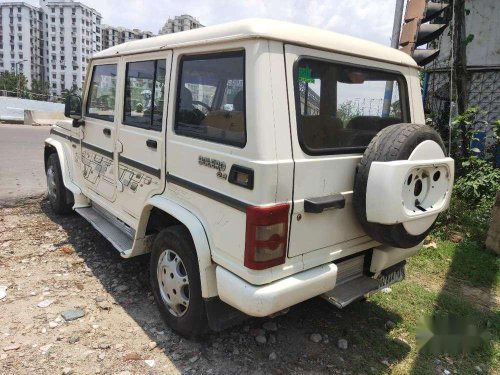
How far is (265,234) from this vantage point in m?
2.23

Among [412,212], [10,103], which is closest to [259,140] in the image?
[412,212]

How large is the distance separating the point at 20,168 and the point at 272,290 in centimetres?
796

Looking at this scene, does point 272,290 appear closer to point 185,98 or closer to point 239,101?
point 239,101

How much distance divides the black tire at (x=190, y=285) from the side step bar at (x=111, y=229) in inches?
26.3

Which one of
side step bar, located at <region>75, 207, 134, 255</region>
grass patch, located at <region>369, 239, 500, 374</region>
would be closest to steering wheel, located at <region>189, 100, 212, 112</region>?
side step bar, located at <region>75, 207, 134, 255</region>

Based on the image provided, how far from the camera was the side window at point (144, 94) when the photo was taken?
10.1ft

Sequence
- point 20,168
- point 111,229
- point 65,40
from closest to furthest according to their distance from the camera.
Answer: point 111,229 → point 20,168 → point 65,40

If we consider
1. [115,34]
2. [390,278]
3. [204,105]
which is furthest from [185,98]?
[115,34]

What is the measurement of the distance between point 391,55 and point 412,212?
1199 mm

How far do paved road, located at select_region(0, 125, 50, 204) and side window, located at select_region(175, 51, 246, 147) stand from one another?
4.55 meters

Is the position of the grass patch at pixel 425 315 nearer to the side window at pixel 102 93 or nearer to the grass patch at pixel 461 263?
the grass patch at pixel 461 263

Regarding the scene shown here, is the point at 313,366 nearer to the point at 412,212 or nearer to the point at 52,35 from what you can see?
the point at 412,212

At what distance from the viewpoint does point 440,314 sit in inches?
138

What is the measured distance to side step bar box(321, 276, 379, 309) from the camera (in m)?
2.65
